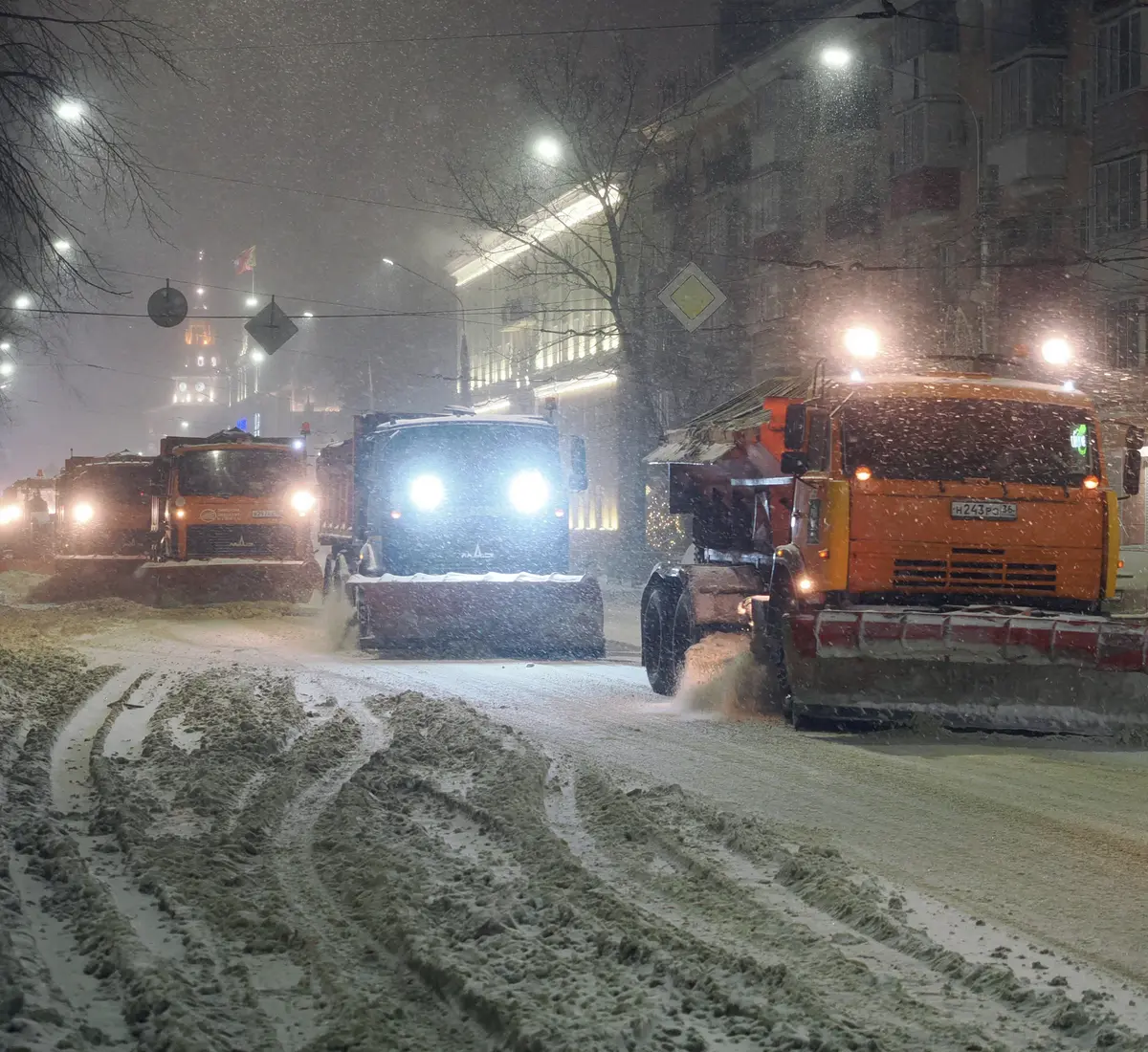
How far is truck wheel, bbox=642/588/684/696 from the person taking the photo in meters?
13.1

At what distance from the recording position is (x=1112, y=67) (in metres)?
32.8

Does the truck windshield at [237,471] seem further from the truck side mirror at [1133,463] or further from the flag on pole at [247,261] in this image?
the flag on pole at [247,261]

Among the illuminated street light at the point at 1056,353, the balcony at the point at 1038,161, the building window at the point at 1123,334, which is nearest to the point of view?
the illuminated street light at the point at 1056,353

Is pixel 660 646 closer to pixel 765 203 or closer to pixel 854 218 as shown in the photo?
pixel 854 218

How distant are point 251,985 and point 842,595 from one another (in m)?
6.75

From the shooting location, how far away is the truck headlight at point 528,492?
18.3 metres

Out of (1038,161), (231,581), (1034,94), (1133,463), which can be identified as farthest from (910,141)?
(1133,463)

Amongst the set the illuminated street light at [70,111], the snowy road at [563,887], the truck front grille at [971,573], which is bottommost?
the snowy road at [563,887]

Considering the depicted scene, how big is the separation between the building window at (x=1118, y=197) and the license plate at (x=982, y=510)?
78.9 feet

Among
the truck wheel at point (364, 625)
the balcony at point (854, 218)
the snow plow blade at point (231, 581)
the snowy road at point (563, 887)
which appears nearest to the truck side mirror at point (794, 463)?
the snowy road at point (563, 887)

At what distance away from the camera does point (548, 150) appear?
31734 mm

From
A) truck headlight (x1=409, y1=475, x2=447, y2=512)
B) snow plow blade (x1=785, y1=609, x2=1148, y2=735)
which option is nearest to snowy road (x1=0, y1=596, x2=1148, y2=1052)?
snow plow blade (x1=785, y1=609, x2=1148, y2=735)

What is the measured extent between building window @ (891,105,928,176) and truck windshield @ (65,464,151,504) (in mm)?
19858

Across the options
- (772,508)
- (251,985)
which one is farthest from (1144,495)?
(251,985)
